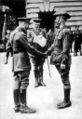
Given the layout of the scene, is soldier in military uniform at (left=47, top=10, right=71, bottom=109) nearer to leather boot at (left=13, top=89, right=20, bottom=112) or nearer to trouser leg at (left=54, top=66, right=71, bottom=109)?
trouser leg at (left=54, top=66, right=71, bottom=109)

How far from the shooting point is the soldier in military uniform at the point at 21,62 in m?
7.11

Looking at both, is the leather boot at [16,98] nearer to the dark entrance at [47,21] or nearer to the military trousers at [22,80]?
the military trousers at [22,80]

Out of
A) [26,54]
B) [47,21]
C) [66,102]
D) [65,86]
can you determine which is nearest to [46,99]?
[66,102]

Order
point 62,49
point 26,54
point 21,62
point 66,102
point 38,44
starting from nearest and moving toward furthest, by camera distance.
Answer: point 21,62, point 26,54, point 62,49, point 66,102, point 38,44

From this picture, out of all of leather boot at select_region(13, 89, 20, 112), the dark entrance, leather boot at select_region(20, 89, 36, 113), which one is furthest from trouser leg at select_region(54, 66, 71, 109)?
the dark entrance

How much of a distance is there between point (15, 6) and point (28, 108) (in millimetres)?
20761

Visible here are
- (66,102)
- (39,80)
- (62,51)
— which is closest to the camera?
(62,51)

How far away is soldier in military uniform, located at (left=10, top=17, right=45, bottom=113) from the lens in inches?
280

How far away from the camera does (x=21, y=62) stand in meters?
7.12

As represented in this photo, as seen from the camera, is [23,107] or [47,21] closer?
[23,107]

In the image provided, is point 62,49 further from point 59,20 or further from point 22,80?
point 22,80

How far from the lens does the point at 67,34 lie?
7.35 m

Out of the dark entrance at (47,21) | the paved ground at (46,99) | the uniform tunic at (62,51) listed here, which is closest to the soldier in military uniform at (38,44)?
the paved ground at (46,99)

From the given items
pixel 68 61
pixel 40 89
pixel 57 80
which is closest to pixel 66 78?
pixel 68 61
